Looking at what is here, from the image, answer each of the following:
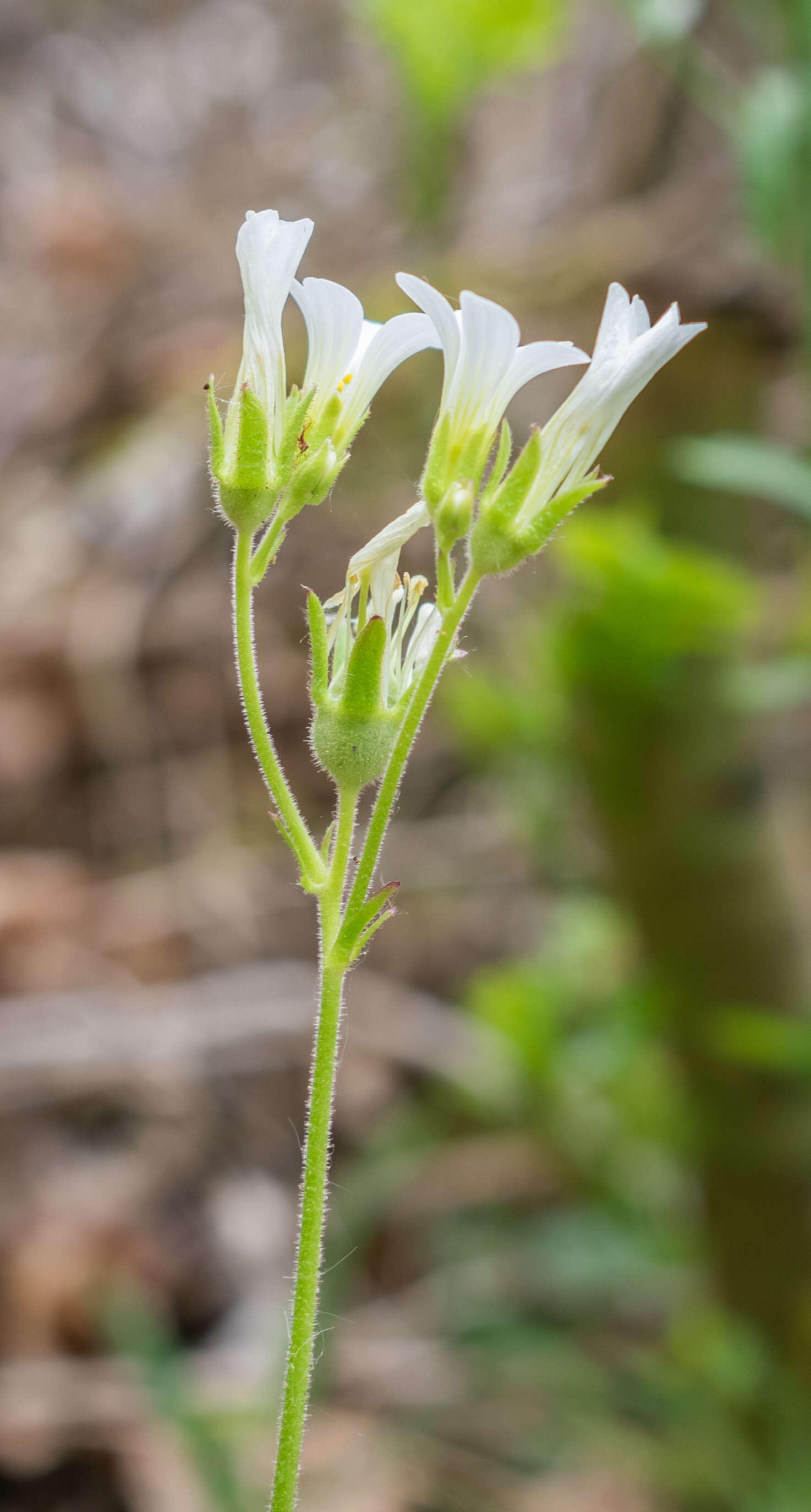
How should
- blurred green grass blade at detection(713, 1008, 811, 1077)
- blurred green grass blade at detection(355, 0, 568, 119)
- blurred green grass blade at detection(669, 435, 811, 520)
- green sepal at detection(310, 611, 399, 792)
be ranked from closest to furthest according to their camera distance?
green sepal at detection(310, 611, 399, 792), blurred green grass blade at detection(669, 435, 811, 520), blurred green grass blade at detection(713, 1008, 811, 1077), blurred green grass blade at detection(355, 0, 568, 119)

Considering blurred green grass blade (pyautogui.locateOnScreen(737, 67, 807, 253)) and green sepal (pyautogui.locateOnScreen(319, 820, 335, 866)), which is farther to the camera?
blurred green grass blade (pyautogui.locateOnScreen(737, 67, 807, 253))

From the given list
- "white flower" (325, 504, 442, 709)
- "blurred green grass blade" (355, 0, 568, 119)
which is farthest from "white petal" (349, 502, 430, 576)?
"blurred green grass blade" (355, 0, 568, 119)

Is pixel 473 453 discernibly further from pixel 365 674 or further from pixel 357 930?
pixel 357 930

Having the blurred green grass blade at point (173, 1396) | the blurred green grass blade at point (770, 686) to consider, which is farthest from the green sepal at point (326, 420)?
the blurred green grass blade at point (173, 1396)

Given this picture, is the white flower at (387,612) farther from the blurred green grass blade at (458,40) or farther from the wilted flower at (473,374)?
the blurred green grass blade at (458,40)

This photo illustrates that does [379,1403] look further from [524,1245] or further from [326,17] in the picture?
[326,17]

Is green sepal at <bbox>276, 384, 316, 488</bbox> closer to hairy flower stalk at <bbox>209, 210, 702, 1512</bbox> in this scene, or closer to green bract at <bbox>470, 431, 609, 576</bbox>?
hairy flower stalk at <bbox>209, 210, 702, 1512</bbox>

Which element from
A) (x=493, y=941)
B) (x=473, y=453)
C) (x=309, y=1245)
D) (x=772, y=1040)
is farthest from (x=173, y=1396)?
(x=493, y=941)
